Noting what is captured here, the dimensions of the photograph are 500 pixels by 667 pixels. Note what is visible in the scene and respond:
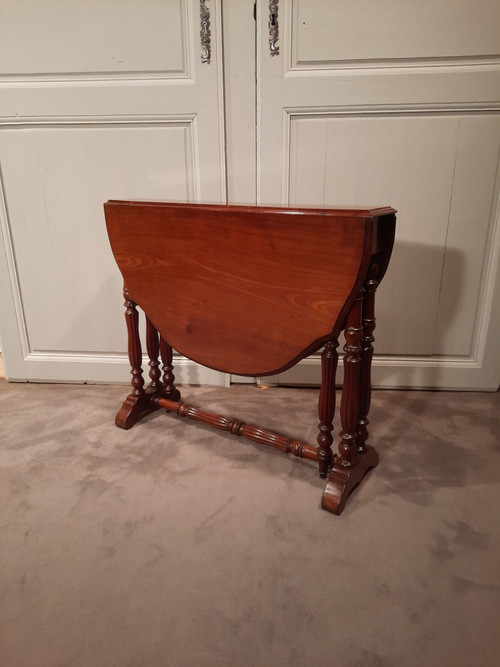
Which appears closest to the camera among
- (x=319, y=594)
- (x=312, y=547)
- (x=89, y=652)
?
(x=89, y=652)

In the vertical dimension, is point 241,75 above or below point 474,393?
above

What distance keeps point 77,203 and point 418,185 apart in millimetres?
1352

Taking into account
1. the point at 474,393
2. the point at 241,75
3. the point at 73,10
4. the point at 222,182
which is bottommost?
the point at 474,393

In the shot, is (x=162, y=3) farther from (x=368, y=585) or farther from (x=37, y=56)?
(x=368, y=585)

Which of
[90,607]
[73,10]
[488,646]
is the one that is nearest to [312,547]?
[488,646]

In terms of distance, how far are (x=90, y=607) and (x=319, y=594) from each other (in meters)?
0.49

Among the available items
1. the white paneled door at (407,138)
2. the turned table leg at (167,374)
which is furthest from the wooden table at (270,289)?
the white paneled door at (407,138)

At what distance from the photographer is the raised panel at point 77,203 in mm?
1784

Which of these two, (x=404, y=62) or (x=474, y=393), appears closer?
(x=404, y=62)

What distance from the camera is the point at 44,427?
171cm

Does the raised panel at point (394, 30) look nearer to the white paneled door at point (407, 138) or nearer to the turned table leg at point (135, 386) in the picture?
the white paneled door at point (407, 138)

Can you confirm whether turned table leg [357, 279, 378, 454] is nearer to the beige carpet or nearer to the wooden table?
the wooden table

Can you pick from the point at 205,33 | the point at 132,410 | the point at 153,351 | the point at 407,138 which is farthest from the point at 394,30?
the point at 132,410

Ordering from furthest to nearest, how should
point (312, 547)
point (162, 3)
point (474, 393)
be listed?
point (474, 393), point (162, 3), point (312, 547)
